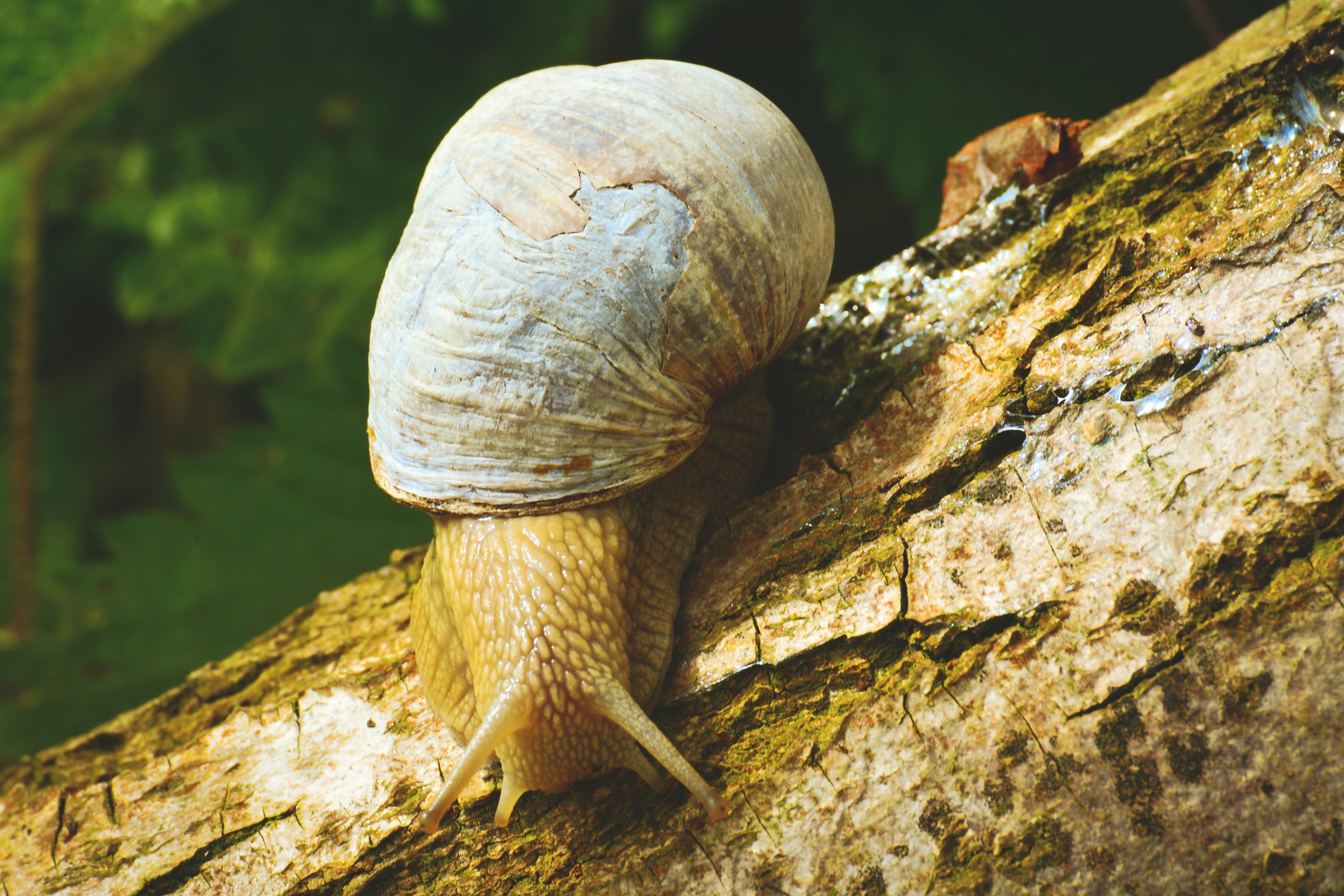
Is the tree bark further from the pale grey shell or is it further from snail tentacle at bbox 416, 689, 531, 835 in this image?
the pale grey shell

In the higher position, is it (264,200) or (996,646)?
(264,200)

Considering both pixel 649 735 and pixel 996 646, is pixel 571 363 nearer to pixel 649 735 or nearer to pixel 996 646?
pixel 649 735

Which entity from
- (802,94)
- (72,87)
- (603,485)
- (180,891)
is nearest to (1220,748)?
(603,485)

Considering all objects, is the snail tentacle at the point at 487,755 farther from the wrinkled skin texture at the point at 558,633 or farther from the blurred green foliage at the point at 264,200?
the blurred green foliage at the point at 264,200

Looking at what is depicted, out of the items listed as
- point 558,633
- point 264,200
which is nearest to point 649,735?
point 558,633

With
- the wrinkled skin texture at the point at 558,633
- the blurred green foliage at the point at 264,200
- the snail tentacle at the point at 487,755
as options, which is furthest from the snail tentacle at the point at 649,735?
the blurred green foliage at the point at 264,200

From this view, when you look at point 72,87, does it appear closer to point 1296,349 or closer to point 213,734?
point 213,734

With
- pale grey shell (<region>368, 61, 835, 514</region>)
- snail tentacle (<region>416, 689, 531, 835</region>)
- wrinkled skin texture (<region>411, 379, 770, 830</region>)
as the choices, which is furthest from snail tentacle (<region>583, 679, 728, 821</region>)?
pale grey shell (<region>368, 61, 835, 514</region>)
